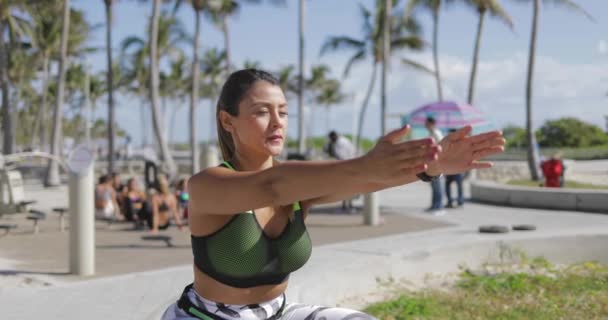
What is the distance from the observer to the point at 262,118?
207cm

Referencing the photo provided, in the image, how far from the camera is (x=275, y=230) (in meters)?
2.18

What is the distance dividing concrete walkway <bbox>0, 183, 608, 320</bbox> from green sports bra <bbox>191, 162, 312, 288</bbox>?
2.65 metres

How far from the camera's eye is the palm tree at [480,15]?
24406 mm

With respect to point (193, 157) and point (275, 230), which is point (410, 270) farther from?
point (193, 157)

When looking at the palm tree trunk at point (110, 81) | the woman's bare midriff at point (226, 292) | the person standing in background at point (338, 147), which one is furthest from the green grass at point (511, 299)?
the palm tree trunk at point (110, 81)

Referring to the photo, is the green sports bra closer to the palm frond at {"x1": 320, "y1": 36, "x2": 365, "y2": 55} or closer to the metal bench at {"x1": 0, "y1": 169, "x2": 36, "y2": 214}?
the metal bench at {"x1": 0, "y1": 169, "x2": 36, "y2": 214}

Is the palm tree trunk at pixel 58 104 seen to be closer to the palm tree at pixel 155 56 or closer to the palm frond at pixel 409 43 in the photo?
the palm tree at pixel 155 56

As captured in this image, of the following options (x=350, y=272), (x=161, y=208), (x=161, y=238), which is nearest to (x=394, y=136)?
(x=350, y=272)

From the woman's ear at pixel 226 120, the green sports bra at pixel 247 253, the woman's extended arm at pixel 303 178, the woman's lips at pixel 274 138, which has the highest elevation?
the woman's ear at pixel 226 120

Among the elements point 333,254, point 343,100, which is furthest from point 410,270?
point 343,100

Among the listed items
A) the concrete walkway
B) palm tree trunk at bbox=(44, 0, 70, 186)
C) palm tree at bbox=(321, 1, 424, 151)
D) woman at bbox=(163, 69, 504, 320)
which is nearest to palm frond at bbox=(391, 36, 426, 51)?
palm tree at bbox=(321, 1, 424, 151)

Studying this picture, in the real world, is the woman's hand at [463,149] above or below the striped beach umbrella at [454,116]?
below

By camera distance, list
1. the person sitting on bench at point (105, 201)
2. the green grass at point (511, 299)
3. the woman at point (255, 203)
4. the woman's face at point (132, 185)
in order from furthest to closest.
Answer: the woman's face at point (132, 185) → the person sitting on bench at point (105, 201) → the green grass at point (511, 299) → the woman at point (255, 203)

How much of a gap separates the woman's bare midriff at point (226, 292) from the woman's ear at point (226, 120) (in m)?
0.48
